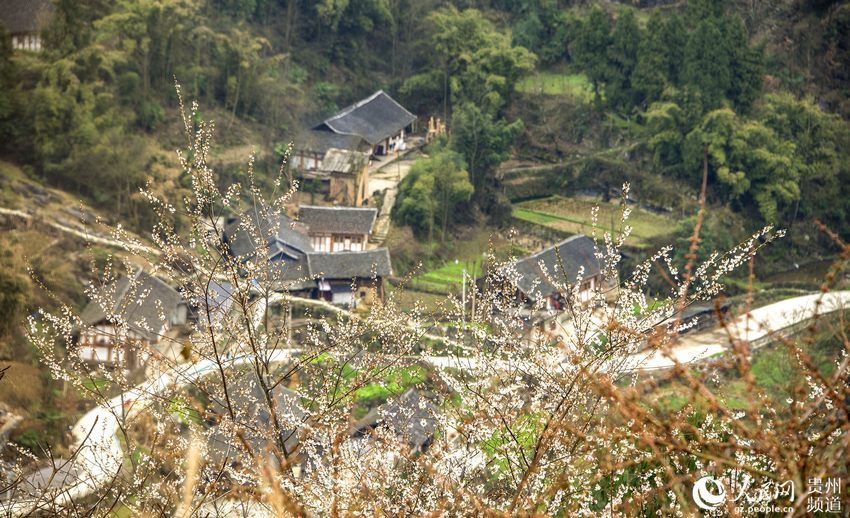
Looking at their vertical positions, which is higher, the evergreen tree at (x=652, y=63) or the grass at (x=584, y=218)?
the evergreen tree at (x=652, y=63)

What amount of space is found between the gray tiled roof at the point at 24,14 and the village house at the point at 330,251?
6.36 metres

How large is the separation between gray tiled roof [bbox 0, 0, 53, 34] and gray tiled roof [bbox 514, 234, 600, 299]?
11.3 meters

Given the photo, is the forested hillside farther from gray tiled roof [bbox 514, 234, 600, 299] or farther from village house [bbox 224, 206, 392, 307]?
gray tiled roof [bbox 514, 234, 600, 299]

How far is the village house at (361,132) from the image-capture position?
885 inches

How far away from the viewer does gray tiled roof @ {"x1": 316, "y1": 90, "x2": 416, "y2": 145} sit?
23.8 meters

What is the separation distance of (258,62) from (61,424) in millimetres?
11221

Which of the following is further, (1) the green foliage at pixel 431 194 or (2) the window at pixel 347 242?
(1) the green foliage at pixel 431 194

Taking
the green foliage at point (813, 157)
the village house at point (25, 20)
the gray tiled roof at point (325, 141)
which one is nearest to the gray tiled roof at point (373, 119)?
the gray tiled roof at point (325, 141)

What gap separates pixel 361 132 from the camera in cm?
2389

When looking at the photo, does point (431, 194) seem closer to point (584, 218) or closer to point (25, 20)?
point (584, 218)

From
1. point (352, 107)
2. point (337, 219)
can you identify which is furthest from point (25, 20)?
point (337, 219)

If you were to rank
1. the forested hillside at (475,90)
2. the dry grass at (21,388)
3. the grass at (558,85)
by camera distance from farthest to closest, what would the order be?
the grass at (558,85) → the forested hillside at (475,90) → the dry grass at (21,388)

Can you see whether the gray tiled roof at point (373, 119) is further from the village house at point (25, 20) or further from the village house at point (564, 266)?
the village house at point (25, 20)

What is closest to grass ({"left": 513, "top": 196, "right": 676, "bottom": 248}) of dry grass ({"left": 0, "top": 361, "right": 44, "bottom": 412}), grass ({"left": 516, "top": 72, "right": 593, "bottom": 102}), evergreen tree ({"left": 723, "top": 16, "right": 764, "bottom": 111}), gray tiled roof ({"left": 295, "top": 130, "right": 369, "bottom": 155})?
grass ({"left": 516, "top": 72, "right": 593, "bottom": 102})
